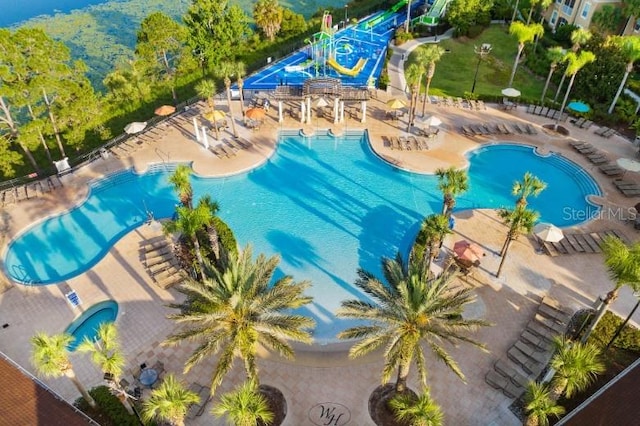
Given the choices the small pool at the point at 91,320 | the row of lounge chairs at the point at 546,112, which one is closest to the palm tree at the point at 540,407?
the small pool at the point at 91,320

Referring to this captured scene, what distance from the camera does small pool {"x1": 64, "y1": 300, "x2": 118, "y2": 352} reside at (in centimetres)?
2564

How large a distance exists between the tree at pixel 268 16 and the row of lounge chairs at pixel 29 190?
37357 millimetres

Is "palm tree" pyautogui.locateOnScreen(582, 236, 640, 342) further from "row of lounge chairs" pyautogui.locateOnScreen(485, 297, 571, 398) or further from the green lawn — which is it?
the green lawn

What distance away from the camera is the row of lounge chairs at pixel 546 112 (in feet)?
147

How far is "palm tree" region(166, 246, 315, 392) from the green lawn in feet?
125

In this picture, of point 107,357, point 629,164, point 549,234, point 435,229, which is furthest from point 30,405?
point 629,164

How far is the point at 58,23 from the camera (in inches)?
2840

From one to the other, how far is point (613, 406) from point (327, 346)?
13604 mm

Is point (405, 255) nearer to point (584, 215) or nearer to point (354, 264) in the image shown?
point (354, 264)

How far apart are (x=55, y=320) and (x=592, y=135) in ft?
156

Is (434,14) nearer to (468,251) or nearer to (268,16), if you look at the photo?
(268,16)

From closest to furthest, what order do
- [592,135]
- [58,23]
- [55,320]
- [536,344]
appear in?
[536,344]
[55,320]
[592,135]
[58,23]

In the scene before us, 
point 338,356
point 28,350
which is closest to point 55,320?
point 28,350

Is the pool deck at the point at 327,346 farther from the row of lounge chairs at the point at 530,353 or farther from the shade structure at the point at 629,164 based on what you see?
the shade structure at the point at 629,164
